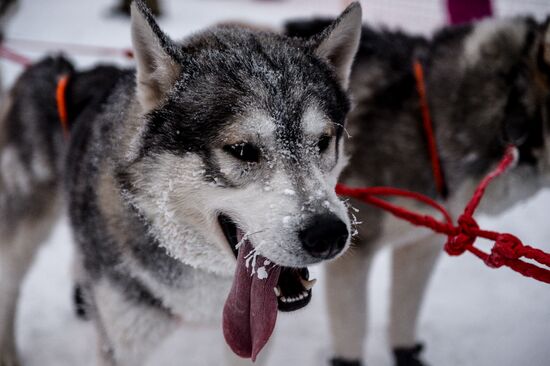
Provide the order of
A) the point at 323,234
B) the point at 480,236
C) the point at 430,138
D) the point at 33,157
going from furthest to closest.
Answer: the point at 33,157 < the point at 430,138 < the point at 480,236 < the point at 323,234

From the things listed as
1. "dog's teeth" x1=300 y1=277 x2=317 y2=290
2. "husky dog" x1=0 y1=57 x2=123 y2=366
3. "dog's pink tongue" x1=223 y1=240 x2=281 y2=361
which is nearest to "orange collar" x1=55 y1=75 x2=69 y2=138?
"husky dog" x1=0 y1=57 x2=123 y2=366

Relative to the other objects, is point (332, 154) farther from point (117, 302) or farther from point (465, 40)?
point (465, 40)

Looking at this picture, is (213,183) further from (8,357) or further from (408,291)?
(8,357)

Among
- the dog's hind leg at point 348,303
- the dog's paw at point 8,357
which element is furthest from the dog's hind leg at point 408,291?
the dog's paw at point 8,357

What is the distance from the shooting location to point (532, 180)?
200 centimetres

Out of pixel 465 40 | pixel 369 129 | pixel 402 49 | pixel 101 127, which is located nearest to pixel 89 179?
pixel 101 127

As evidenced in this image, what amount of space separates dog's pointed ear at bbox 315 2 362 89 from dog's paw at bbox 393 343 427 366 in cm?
148

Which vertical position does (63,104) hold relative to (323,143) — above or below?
below

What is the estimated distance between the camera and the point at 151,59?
4.26 feet

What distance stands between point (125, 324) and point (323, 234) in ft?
2.59

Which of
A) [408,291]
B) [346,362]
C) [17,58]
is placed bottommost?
[346,362]

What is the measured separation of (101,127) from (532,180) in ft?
5.48

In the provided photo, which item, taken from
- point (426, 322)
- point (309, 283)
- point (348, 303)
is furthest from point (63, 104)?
point (426, 322)

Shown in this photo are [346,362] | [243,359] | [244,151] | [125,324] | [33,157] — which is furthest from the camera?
[346,362]
